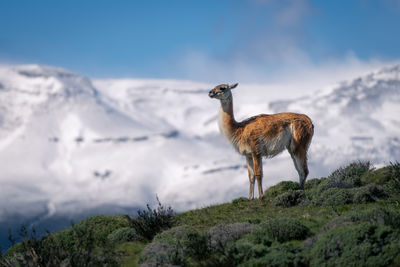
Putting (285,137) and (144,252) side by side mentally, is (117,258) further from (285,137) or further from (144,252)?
(285,137)

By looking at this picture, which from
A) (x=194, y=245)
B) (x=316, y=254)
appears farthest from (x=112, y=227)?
(x=316, y=254)

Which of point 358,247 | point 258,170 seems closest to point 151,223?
point 258,170

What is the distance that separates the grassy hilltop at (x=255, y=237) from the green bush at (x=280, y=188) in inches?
78.2

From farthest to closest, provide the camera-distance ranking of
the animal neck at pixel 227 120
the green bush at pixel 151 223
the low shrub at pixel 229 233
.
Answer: the animal neck at pixel 227 120
the green bush at pixel 151 223
the low shrub at pixel 229 233

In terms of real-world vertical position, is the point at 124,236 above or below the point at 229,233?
above

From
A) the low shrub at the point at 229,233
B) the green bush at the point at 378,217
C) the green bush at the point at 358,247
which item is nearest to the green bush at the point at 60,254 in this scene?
the low shrub at the point at 229,233

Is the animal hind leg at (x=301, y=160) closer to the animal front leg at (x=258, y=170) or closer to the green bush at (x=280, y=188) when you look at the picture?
the animal front leg at (x=258, y=170)

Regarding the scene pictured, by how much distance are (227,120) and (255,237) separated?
7.96 m

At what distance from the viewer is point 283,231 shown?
1134 cm

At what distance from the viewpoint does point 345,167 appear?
20.5m

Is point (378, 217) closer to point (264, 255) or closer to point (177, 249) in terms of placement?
point (264, 255)

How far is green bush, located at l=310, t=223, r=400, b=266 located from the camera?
9062 mm

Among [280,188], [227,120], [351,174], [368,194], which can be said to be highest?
[227,120]

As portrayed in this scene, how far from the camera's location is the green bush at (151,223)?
44.5 ft
